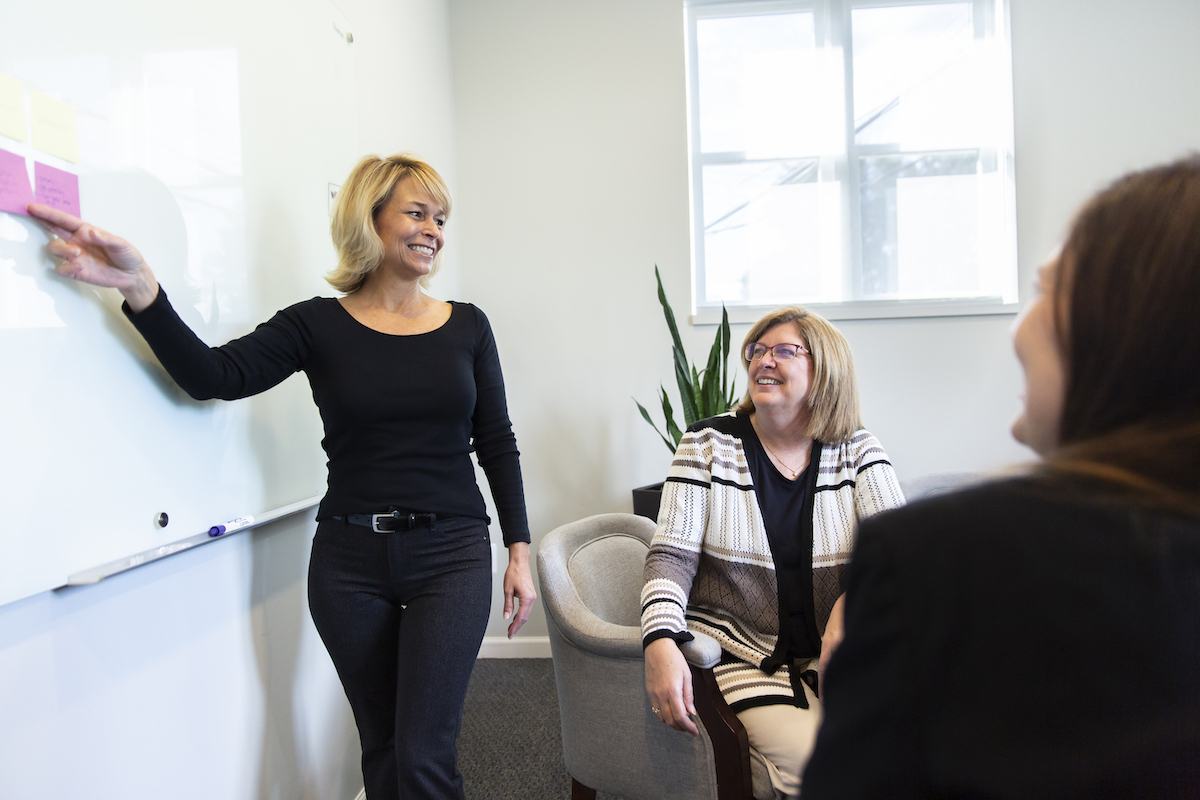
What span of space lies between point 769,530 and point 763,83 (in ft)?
8.03

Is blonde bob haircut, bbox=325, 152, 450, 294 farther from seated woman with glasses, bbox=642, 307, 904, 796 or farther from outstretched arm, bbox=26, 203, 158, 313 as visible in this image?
seated woman with glasses, bbox=642, 307, 904, 796

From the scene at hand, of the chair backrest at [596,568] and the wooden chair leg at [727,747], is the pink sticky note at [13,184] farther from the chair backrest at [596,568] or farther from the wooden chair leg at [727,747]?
the wooden chair leg at [727,747]

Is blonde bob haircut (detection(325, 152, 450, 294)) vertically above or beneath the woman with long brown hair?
above

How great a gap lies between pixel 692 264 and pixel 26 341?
2580 millimetres

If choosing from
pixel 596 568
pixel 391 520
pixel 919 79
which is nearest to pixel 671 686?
pixel 596 568

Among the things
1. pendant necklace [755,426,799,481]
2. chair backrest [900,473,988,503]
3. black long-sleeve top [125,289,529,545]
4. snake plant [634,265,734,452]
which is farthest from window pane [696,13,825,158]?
black long-sleeve top [125,289,529,545]

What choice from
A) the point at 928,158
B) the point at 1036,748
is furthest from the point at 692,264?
the point at 1036,748

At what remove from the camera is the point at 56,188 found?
3.14 ft

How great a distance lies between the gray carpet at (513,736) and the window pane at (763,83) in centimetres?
256

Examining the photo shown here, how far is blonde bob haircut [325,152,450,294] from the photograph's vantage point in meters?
1.41

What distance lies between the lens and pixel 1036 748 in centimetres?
41

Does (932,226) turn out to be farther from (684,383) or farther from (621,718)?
(621,718)

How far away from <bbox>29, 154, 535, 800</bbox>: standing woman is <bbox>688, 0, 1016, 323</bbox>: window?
1888 millimetres

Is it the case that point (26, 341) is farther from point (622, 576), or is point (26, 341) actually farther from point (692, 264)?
point (692, 264)
